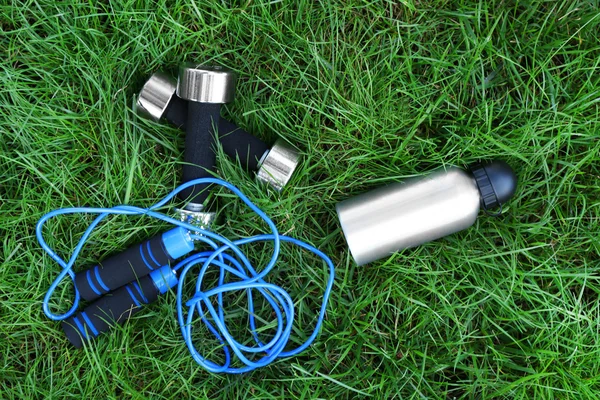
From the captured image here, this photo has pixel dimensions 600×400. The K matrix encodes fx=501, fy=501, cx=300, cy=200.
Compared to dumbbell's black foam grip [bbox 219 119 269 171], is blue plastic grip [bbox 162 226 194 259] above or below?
below

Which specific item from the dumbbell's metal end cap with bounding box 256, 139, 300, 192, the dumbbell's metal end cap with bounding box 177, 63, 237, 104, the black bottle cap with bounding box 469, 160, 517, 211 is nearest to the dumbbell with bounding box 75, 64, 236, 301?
the dumbbell's metal end cap with bounding box 177, 63, 237, 104

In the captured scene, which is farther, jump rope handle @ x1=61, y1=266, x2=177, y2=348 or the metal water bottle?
jump rope handle @ x1=61, y1=266, x2=177, y2=348

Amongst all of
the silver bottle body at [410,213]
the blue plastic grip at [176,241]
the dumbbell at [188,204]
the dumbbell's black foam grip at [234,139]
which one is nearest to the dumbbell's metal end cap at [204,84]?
the dumbbell at [188,204]

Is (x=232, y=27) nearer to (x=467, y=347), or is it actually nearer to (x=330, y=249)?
(x=330, y=249)

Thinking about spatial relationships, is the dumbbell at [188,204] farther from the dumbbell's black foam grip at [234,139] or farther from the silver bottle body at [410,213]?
the silver bottle body at [410,213]

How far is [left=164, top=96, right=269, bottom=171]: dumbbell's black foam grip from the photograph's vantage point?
183cm

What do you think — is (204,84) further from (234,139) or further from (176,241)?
(176,241)

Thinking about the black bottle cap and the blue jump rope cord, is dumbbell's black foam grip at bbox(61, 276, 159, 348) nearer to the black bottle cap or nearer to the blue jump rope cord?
the blue jump rope cord

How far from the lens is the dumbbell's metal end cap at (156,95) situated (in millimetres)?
1785

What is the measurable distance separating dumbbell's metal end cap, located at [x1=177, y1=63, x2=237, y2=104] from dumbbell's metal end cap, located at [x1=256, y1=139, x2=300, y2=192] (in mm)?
250

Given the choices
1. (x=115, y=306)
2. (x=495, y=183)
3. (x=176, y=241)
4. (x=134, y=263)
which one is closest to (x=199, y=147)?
(x=176, y=241)

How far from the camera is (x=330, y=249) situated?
74.5 inches

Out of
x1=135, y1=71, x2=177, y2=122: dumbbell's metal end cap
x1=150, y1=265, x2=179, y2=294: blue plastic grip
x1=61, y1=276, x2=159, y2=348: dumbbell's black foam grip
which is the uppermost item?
x1=135, y1=71, x2=177, y2=122: dumbbell's metal end cap

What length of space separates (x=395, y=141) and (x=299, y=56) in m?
0.47
